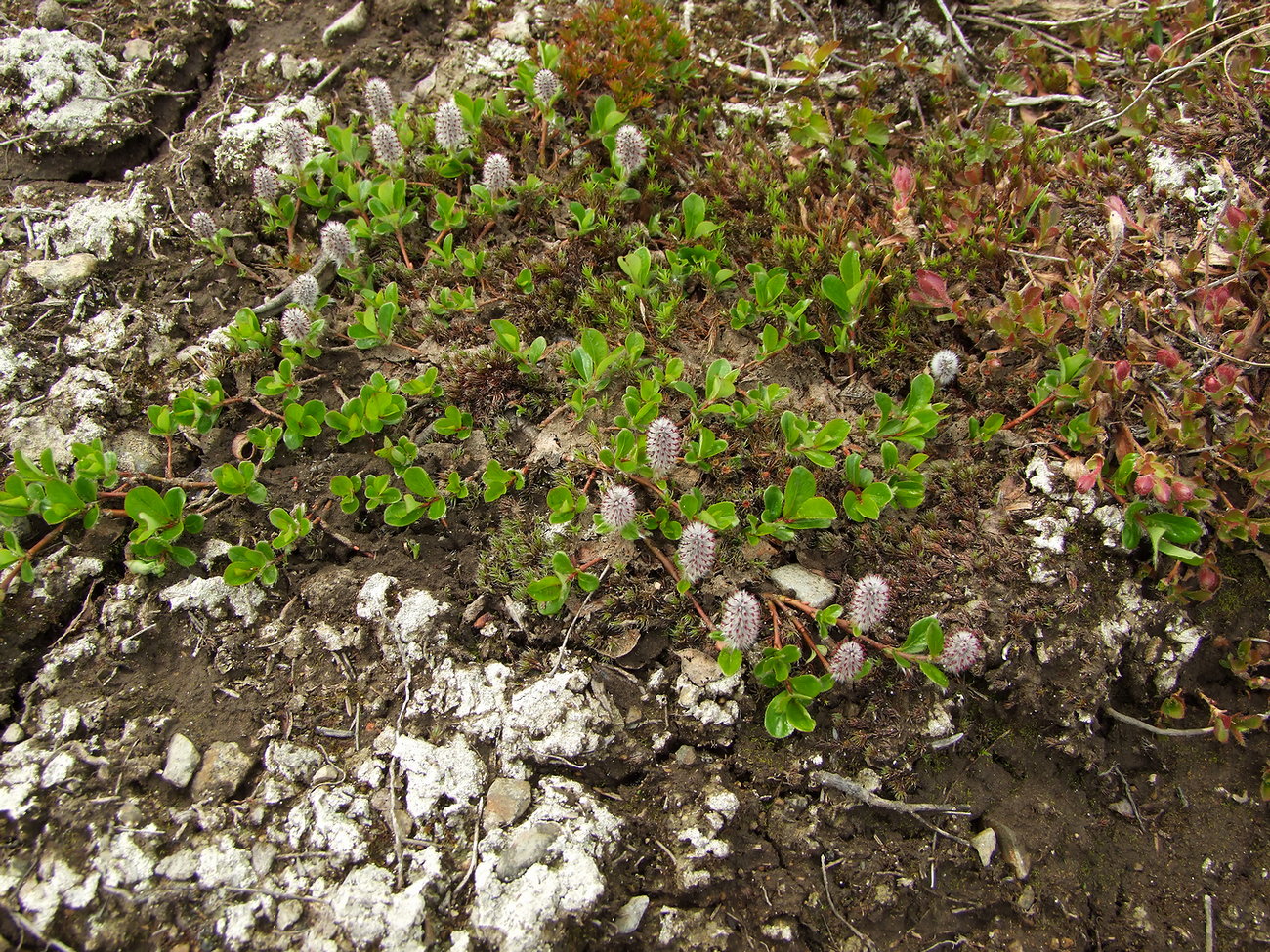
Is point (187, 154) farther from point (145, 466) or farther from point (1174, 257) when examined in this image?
point (1174, 257)

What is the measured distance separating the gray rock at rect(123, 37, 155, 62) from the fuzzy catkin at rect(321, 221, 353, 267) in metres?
1.83

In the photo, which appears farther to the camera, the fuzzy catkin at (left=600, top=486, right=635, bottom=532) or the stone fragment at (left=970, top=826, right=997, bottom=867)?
the fuzzy catkin at (left=600, top=486, right=635, bottom=532)

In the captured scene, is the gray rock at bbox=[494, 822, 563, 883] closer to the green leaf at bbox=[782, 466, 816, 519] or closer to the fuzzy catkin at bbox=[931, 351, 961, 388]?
the green leaf at bbox=[782, 466, 816, 519]

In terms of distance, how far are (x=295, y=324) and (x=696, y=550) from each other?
213 cm

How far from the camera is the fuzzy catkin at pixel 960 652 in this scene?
2904 mm

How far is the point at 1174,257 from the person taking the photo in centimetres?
374

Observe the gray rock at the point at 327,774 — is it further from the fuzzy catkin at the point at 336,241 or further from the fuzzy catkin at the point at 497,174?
the fuzzy catkin at the point at 497,174

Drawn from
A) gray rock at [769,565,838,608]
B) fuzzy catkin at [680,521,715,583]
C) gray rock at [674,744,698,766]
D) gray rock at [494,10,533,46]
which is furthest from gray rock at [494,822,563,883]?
gray rock at [494,10,533,46]

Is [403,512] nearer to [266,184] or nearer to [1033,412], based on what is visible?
[266,184]

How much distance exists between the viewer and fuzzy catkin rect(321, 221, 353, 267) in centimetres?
383

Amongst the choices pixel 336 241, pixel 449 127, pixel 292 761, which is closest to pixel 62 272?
pixel 336 241

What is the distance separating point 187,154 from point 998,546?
4568 mm

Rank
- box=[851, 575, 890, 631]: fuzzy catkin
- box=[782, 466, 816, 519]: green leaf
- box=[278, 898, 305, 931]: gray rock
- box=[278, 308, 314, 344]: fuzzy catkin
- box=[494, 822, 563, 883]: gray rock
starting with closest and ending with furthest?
box=[278, 898, 305, 931]: gray rock < box=[494, 822, 563, 883]: gray rock < box=[851, 575, 890, 631]: fuzzy catkin < box=[782, 466, 816, 519]: green leaf < box=[278, 308, 314, 344]: fuzzy catkin

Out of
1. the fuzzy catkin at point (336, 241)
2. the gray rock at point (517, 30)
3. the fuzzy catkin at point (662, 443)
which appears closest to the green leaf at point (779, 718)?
the fuzzy catkin at point (662, 443)
